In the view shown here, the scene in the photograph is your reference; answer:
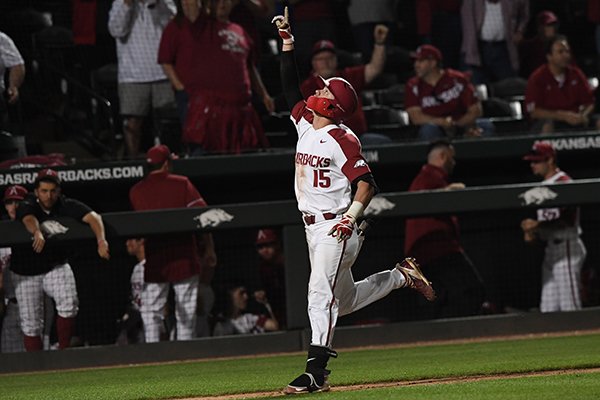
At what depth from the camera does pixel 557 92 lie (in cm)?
1104

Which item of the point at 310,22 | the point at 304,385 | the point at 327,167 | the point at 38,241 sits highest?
the point at 310,22

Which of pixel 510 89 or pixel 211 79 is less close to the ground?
pixel 211 79

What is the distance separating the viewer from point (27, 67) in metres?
11.0

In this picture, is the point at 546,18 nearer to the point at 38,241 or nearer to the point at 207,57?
the point at 207,57

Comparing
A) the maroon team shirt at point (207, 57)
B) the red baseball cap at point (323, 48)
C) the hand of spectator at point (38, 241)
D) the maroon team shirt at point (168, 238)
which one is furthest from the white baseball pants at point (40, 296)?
the red baseball cap at point (323, 48)

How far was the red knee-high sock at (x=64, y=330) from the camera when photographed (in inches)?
372

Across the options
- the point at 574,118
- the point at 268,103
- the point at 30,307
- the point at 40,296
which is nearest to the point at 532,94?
the point at 574,118

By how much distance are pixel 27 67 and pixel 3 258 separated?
2259 mm

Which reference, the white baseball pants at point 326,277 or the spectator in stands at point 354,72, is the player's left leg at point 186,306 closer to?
the spectator in stands at point 354,72

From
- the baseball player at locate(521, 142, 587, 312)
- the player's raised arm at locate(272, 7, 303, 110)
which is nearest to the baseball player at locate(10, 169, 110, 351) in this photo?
the player's raised arm at locate(272, 7, 303, 110)

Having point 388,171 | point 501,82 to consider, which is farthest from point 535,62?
point 388,171

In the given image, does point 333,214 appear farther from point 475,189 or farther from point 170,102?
point 170,102

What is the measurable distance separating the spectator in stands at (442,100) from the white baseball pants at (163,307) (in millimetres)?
2614

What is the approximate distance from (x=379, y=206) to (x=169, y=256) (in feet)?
5.62
